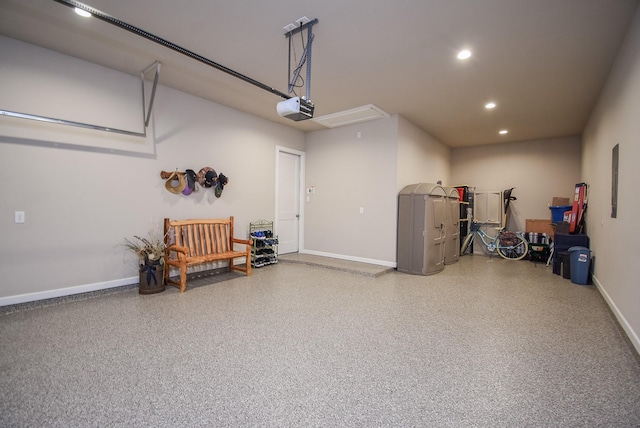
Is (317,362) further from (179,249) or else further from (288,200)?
(288,200)

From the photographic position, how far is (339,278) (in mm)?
4984

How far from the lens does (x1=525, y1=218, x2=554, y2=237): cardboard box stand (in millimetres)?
7160

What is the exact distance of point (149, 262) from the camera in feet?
13.3

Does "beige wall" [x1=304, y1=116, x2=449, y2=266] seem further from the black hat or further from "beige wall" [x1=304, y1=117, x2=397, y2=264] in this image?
the black hat

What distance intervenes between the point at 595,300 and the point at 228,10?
551cm

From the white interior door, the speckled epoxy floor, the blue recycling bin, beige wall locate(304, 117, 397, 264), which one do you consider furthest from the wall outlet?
the blue recycling bin

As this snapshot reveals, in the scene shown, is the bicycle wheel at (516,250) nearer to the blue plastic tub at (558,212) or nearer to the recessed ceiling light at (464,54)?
the blue plastic tub at (558,212)

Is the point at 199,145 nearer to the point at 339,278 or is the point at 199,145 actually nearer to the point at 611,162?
the point at 339,278

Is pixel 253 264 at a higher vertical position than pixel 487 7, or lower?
lower

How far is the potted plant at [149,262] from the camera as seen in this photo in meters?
3.99

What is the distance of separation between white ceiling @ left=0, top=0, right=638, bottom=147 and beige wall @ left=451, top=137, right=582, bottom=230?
245 centimetres

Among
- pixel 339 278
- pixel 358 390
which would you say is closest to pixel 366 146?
pixel 339 278

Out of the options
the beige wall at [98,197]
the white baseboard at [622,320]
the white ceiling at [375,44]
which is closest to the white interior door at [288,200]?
the beige wall at [98,197]

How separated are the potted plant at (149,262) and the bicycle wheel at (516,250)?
23.9 ft
